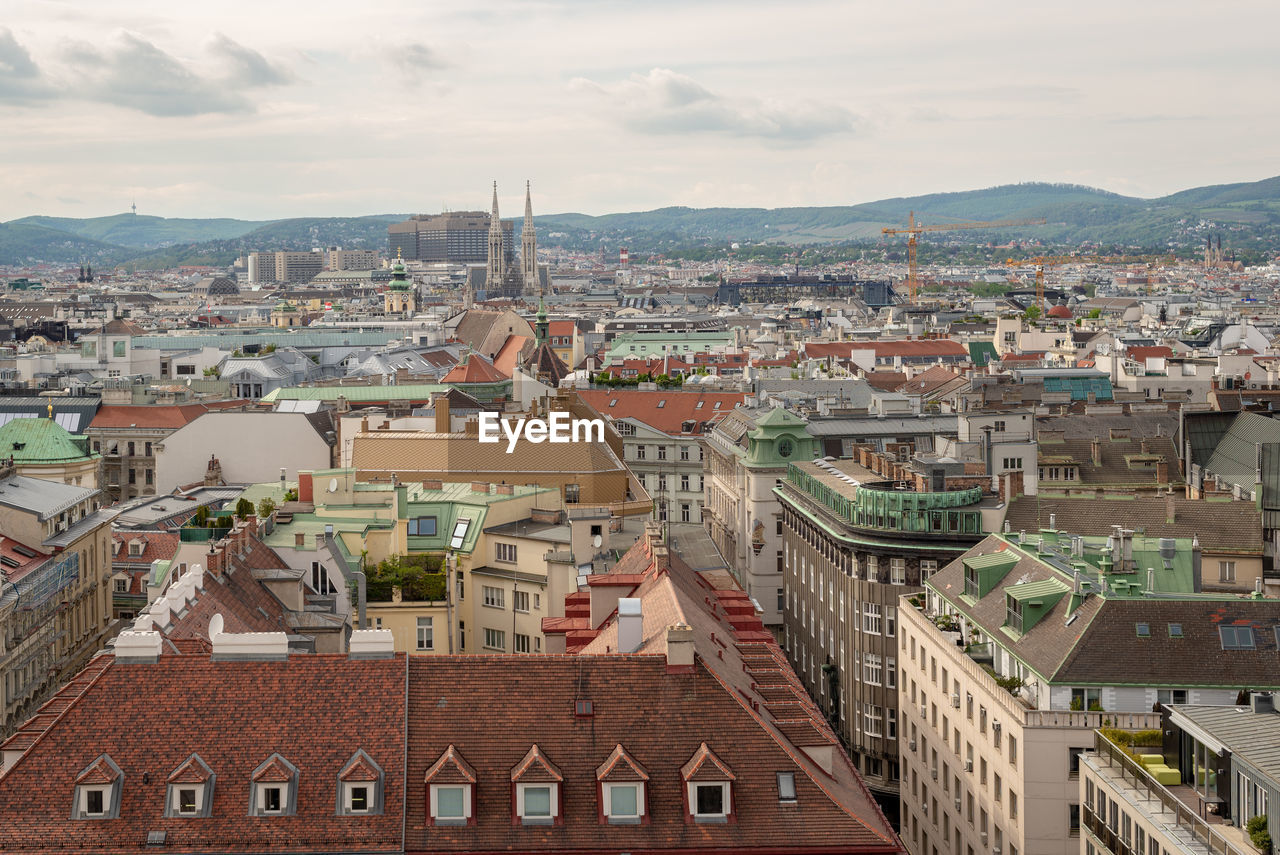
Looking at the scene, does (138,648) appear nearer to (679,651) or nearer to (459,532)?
(679,651)

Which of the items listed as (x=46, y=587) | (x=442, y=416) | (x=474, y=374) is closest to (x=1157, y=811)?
(x=46, y=587)

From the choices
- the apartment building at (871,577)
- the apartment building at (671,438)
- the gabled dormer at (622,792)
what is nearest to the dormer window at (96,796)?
the gabled dormer at (622,792)

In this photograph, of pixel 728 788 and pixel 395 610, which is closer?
pixel 728 788

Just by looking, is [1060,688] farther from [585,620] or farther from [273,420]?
[273,420]

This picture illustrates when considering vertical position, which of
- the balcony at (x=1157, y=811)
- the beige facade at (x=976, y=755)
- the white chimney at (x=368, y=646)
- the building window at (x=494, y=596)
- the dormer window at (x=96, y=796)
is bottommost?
the beige facade at (x=976, y=755)

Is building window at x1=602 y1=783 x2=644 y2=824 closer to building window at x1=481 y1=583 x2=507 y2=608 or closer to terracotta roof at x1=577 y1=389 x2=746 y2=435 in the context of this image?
building window at x1=481 y1=583 x2=507 y2=608

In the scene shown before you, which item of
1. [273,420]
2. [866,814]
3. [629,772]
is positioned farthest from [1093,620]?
[273,420]

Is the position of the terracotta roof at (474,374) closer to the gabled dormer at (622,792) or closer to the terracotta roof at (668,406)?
the terracotta roof at (668,406)
